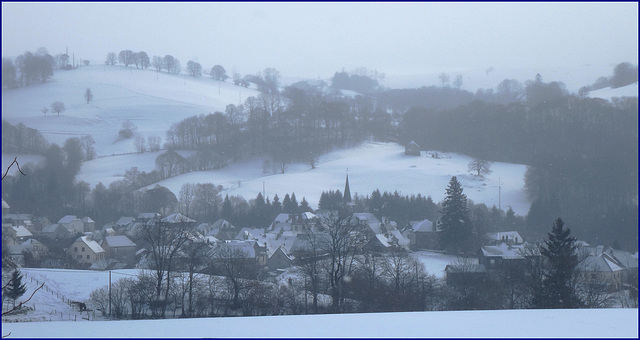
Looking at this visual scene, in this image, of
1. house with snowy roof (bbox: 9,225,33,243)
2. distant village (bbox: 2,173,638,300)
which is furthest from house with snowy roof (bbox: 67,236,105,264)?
house with snowy roof (bbox: 9,225,33,243)

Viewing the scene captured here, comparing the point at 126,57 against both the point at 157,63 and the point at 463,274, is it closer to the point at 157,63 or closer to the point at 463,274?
the point at 157,63

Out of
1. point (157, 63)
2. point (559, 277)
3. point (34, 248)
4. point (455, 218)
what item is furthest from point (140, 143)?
point (559, 277)

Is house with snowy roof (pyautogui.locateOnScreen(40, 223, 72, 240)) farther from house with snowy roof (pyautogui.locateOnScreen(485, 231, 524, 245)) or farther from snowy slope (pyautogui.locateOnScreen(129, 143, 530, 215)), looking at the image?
house with snowy roof (pyautogui.locateOnScreen(485, 231, 524, 245))

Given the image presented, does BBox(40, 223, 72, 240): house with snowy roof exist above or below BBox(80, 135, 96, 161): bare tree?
below

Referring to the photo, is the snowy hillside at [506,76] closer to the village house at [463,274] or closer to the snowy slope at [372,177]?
the snowy slope at [372,177]

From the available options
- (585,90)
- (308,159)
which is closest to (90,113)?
(308,159)

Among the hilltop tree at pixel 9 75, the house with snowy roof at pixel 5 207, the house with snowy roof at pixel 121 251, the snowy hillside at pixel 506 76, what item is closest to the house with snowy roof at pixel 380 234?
the snowy hillside at pixel 506 76
